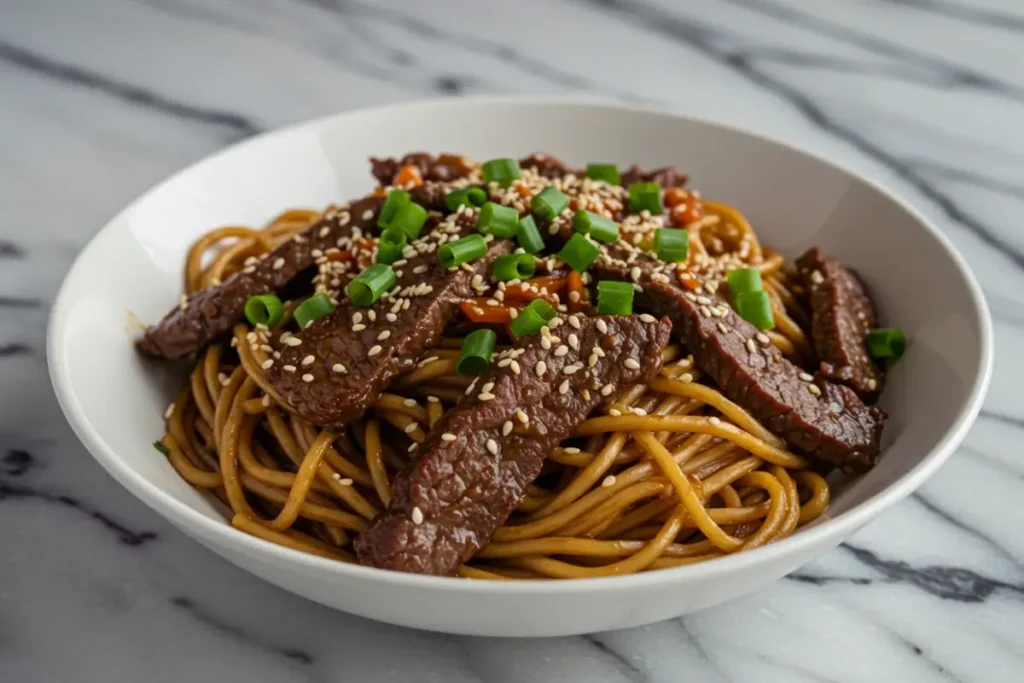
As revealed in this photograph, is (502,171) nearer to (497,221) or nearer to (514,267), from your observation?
(497,221)

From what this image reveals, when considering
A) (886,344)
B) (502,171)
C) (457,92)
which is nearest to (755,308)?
(886,344)

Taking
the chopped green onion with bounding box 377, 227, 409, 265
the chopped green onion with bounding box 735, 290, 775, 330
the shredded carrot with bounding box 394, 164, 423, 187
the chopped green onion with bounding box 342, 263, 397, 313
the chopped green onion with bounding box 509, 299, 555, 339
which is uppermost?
the chopped green onion with bounding box 735, 290, 775, 330

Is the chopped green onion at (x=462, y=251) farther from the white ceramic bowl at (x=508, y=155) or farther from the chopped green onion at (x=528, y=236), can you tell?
the white ceramic bowl at (x=508, y=155)

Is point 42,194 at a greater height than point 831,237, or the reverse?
point 831,237

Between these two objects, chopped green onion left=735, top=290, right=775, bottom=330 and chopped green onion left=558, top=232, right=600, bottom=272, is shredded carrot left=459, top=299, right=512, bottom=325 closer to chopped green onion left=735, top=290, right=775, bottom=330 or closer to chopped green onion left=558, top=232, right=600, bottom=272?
chopped green onion left=558, top=232, right=600, bottom=272

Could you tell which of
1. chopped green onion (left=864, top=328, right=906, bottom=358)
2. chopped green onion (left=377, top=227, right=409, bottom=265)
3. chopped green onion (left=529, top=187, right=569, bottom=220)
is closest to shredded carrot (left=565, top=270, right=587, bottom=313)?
chopped green onion (left=529, top=187, right=569, bottom=220)

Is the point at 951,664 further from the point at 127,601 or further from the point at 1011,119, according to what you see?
the point at 1011,119

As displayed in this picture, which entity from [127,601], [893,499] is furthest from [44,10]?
[893,499]
